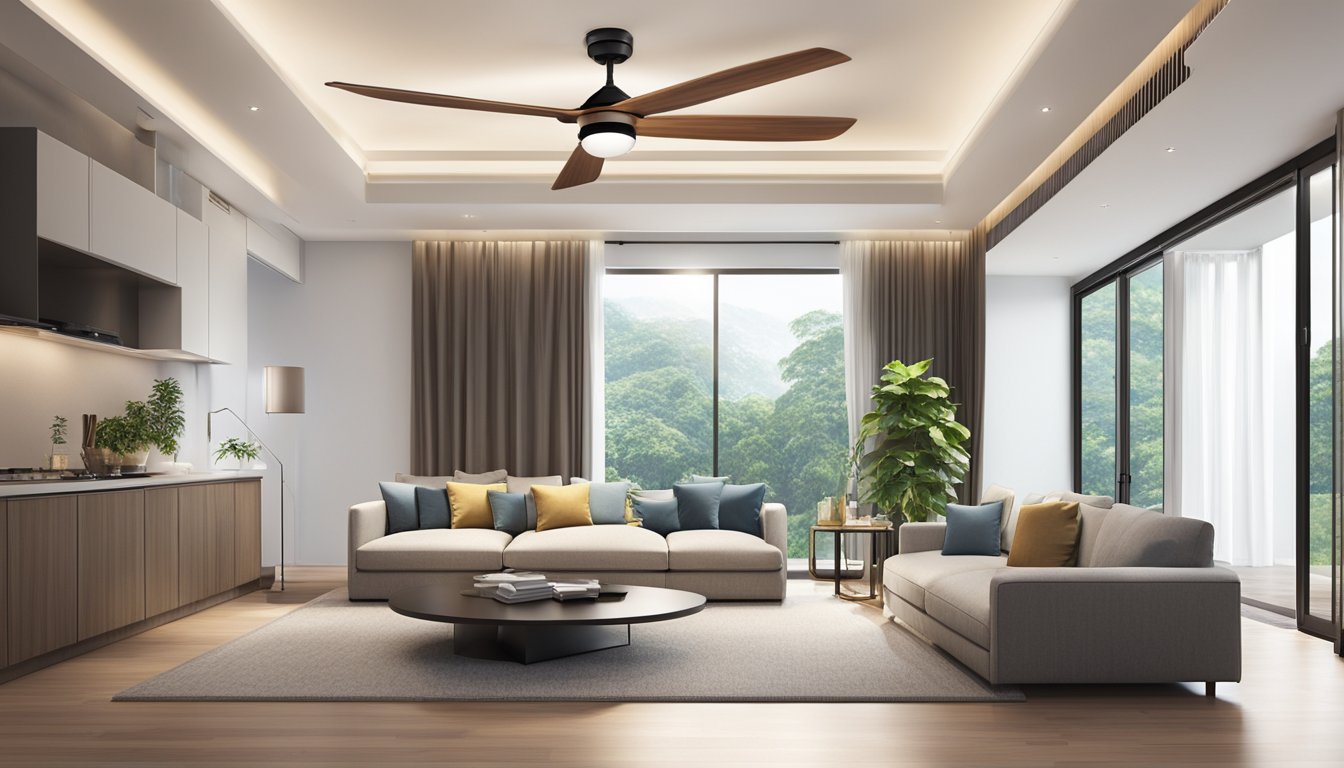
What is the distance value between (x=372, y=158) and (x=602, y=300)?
2.14 meters

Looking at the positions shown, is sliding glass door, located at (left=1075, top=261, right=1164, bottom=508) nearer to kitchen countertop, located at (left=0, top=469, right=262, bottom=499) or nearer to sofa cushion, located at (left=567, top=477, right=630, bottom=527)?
sofa cushion, located at (left=567, top=477, right=630, bottom=527)

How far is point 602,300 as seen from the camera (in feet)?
26.8

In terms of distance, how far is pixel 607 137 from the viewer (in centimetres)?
446

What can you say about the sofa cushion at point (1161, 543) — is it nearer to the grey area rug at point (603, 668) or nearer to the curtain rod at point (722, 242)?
the grey area rug at point (603, 668)

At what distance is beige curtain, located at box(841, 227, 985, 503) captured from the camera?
8.25 metres

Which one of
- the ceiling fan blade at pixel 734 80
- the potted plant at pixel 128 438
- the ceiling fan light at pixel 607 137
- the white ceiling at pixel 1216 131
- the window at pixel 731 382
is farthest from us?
the window at pixel 731 382

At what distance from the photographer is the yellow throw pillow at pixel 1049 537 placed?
4.90m

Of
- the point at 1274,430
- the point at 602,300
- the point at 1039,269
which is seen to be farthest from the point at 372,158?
the point at 1274,430

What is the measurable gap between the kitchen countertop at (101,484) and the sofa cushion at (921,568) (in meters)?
4.16

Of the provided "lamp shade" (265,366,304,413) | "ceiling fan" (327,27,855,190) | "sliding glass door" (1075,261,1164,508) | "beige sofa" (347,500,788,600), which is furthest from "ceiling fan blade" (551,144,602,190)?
"sliding glass door" (1075,261,1164,508)

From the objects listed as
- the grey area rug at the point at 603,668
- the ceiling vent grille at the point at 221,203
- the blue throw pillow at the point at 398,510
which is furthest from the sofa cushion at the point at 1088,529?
the ceiling vent grille at the point at 221,203

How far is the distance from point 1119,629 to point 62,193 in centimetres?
512

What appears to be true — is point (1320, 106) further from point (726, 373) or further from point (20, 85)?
point (20, 85)

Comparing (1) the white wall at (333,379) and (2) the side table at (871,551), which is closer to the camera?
(2) the side table at (871,551)
